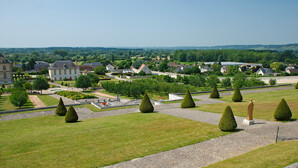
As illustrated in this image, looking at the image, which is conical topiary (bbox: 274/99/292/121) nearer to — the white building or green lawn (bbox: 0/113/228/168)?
green lawn (bbox: 0/113/228/168)

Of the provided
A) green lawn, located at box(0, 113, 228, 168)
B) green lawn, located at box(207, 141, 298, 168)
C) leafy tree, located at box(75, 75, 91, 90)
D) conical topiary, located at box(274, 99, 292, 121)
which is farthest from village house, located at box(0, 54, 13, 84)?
green lawn, located at box(207, 141, 298, 168)

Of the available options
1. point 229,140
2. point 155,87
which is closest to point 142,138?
point 229,140

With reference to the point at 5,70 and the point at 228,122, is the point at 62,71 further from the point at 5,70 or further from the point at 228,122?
the point at 228,122

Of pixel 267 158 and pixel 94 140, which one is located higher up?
pixel 267 158

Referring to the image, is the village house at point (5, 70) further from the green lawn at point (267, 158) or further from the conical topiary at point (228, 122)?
the green lawn at point (267, 158)

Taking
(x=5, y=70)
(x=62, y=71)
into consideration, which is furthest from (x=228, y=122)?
(x=62, y=71)

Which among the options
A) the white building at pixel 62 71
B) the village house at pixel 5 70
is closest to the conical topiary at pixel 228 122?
the village house at pixel 5 70

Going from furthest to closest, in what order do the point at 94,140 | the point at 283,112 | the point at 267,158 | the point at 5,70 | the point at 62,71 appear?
the point at 62,71
the point at 5,70
the point at 283,112
the point at 94,140
the point at 267,158
